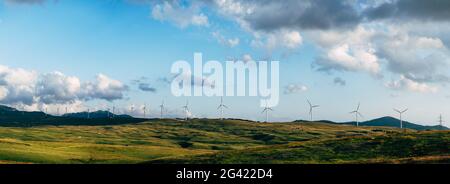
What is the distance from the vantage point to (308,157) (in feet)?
320

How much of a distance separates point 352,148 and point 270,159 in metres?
18.9
